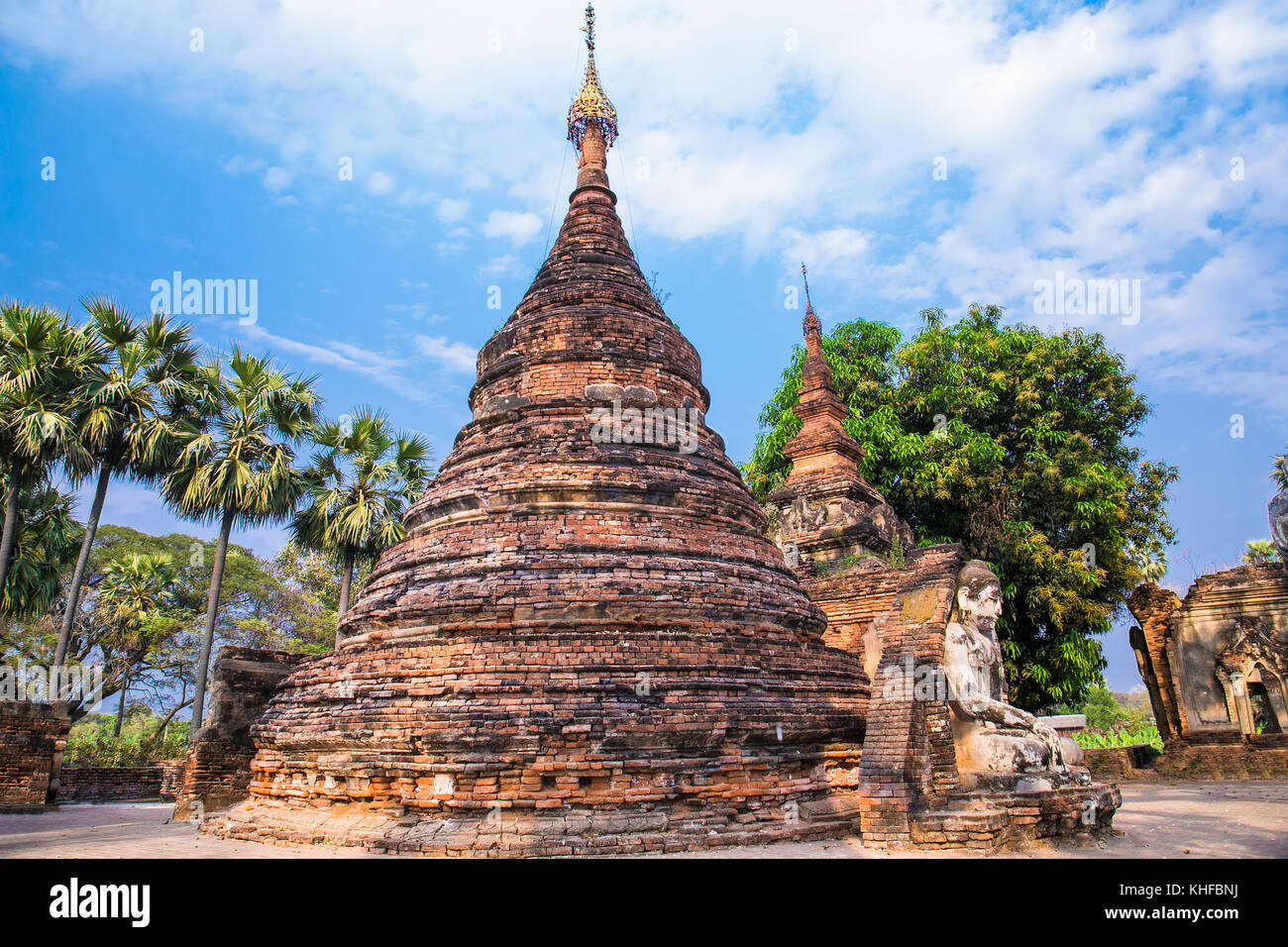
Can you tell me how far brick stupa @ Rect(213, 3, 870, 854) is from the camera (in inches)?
279

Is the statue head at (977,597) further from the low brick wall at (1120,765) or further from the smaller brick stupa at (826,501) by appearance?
the low brick wall at (1120,765)

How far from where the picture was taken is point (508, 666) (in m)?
7.60

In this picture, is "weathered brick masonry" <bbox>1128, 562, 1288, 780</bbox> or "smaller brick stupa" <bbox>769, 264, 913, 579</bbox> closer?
"smaller brick stupa" <bbox>769, 264, 913, 579</bbox>

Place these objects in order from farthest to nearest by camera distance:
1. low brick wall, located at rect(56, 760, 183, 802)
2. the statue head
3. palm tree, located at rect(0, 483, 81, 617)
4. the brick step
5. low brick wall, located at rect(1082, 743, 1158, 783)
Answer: palm tree, located at rect(0, 483, 81, 617) < low brick wall, located at rect(1082, 743, 1158, 783) < low brick wall, located at rect(56, 760, 183, 802) < the statue head < the brick step

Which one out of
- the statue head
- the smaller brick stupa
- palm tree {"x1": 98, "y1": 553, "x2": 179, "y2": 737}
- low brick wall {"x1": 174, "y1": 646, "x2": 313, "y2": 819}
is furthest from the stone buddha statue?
palm tree {"x1": 98, "y1": 553, "x2": 179, "y2": 737}

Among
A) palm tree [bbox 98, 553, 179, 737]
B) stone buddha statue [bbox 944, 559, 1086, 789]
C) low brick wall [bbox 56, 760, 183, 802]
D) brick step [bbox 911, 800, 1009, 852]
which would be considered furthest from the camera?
palm tree [bbox 98, 553, 179, 737]

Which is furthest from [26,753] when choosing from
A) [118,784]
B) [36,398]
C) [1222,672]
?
[1222,672]

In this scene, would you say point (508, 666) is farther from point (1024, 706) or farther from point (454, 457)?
point (1024, 706)

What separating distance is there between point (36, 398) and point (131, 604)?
9.45 meters

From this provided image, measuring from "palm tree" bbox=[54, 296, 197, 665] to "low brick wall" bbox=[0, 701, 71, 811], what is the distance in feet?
12.3

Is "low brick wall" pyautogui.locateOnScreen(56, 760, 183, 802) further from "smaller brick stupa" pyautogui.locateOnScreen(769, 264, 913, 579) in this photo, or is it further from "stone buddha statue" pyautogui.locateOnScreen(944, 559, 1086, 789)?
"stone buddha statue" pyautogui.locateOnScreen(944, 559, 1086, 789)

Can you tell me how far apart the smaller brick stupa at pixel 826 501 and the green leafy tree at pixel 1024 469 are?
4071 mm
